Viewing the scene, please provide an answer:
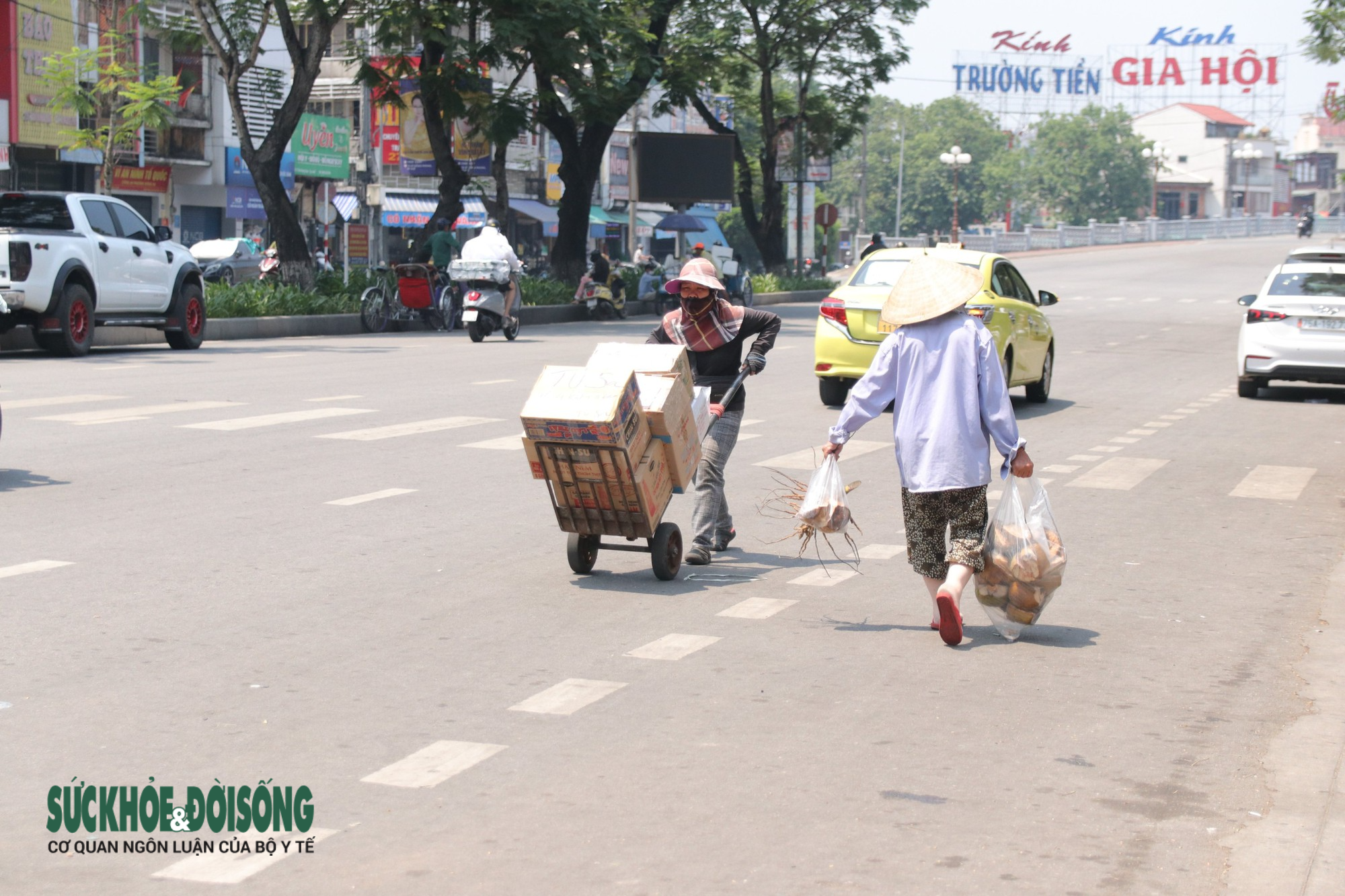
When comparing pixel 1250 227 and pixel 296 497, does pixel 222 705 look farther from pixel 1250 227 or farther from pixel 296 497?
pixel 1250 227

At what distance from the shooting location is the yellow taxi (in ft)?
53.3

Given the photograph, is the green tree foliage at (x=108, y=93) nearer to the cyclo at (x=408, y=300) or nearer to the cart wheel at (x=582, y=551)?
the cyclo at (x=408, y=300)

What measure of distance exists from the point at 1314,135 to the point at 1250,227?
77205mm

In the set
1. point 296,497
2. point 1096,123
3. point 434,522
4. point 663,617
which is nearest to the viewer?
point 663,617

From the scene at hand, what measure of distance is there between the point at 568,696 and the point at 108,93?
36.9 metres

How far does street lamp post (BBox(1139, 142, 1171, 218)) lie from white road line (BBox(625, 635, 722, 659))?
339 feet

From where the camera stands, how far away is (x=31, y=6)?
3803cm

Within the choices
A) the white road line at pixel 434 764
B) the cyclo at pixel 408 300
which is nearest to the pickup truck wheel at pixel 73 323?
the cyclo at pixel 408 300

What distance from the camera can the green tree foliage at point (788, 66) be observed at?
44656 millimetres

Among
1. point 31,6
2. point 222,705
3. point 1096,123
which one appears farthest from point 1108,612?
point 1096,123

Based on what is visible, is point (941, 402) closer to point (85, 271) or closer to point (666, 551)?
point (666, 551)

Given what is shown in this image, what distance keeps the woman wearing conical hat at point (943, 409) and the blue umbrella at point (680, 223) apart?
42392mm

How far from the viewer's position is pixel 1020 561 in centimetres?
685

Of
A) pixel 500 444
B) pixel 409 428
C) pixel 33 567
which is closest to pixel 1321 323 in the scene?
pixel 500 444
